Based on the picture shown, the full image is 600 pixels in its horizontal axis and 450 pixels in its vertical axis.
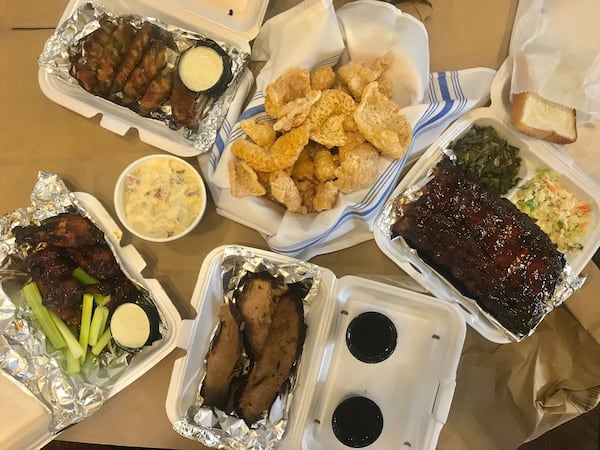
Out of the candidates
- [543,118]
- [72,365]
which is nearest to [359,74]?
[543,118]

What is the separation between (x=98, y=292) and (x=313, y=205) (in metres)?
0.72

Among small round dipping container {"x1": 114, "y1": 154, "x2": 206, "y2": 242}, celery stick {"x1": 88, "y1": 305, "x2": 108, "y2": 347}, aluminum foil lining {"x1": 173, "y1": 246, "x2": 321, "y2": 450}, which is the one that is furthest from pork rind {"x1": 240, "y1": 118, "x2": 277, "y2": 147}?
celery stick {"x1": 88, "y1": 305, "x2": 108, "y2": 347}

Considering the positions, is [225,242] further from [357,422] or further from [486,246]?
[486,246]

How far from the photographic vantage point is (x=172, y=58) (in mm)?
1718

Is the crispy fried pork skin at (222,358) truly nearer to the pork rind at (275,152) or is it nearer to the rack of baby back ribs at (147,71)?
the pork rind at (275,152)

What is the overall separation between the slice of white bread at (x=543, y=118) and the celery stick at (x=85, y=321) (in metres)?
1.40

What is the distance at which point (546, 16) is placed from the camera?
1.63 metres

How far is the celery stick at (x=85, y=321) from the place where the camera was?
1.61 meters

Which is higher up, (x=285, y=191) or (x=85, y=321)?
(x=285, y=191)

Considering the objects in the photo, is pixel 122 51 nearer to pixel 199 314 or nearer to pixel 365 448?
pixel 199 314

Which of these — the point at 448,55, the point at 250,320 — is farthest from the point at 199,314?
the point at 448,55

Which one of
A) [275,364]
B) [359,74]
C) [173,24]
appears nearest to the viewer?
[275,364]

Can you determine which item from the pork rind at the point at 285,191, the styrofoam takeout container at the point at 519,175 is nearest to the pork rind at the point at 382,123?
the styrofoam takeout container at the point at 519,175

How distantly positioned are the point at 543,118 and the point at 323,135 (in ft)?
2.21
